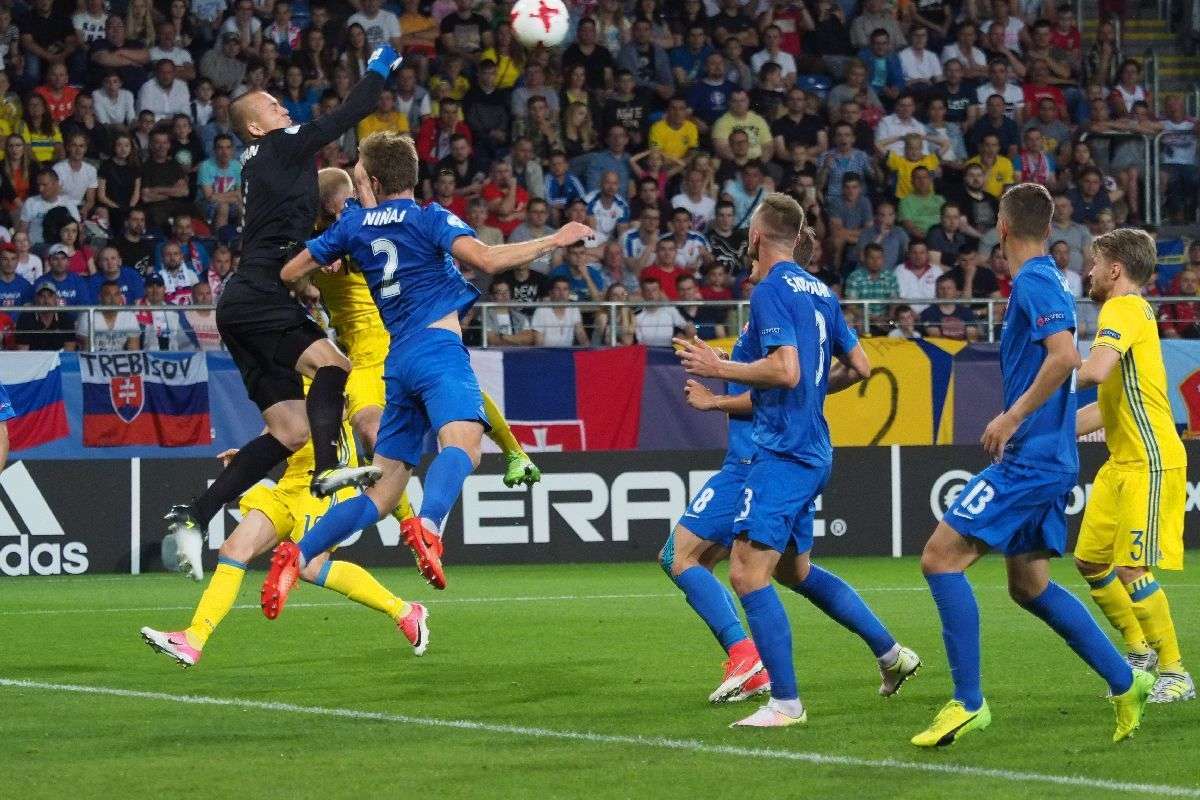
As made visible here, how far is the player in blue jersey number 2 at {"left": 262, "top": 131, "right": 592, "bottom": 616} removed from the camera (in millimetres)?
7934

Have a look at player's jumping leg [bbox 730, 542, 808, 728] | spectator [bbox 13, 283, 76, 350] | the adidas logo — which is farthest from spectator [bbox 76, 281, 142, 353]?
player's jumping leg [bbox 730, 542, 808, 728]

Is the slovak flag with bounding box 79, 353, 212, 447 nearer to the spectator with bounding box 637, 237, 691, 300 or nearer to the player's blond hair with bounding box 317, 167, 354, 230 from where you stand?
the spectator with bounding box 637, 237, 691, 300

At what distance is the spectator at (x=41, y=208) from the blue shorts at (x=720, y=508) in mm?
11543

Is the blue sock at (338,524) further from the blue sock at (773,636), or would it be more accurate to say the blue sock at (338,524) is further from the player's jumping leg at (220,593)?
the blue sock at (773,636)

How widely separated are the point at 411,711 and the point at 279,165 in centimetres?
292

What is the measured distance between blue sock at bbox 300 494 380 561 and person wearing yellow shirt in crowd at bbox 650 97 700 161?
13.0 meters

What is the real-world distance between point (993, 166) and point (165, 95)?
897 cm

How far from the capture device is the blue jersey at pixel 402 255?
804 cm

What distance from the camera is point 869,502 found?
54.8ft

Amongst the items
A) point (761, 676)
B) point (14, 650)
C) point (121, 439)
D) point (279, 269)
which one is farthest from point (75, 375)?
point (761, 676)

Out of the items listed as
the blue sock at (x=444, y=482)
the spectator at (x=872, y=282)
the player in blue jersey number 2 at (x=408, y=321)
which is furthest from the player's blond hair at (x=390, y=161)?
the spectator at (x=872, y=282)

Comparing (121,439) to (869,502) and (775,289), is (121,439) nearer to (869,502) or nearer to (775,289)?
(869,502)

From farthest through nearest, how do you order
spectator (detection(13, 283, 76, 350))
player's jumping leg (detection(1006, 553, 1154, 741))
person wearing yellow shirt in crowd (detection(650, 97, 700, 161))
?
person wearing yellow shirt in crowd (detection(650, 97, 700, 161)) → spectator (detection(13, 283, 76, 350)) → player's jumping leg (detection(1006, 553, 1154, 741))

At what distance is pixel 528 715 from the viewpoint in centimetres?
747
